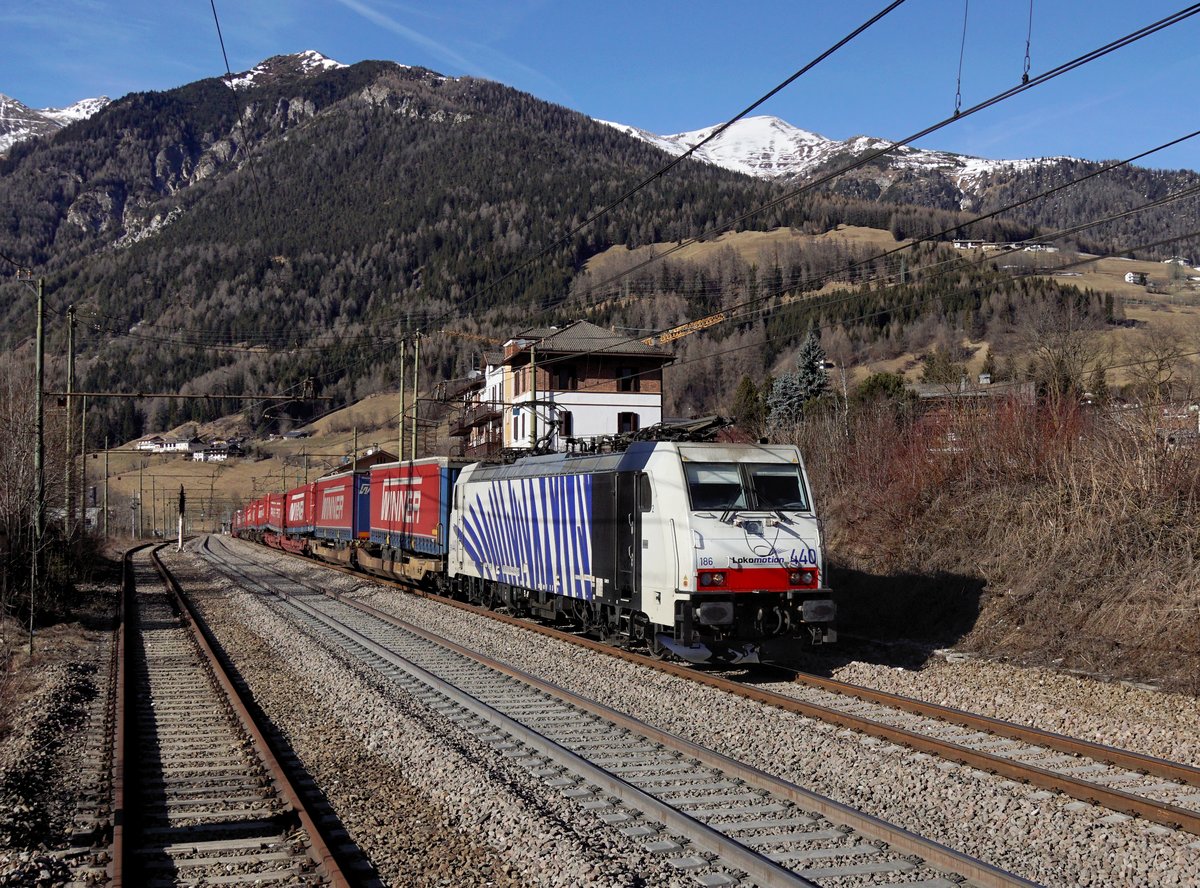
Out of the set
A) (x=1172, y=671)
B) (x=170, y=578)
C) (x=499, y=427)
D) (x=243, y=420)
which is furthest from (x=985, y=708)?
→ (x=243, y=420)

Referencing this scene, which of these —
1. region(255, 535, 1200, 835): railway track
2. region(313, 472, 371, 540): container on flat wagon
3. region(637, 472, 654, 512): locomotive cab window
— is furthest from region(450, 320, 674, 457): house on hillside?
region(255, 535, 1200, 835): railway track

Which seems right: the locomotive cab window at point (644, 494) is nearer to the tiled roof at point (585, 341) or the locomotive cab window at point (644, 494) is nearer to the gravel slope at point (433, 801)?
the gravel slope at point (433, 801)

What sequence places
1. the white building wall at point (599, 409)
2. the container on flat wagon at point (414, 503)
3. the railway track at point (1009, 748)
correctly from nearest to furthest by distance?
the railway track at point (1009, 748) → the container on flat wagon at point (414, 503) → the white building wall at point (599, 409)

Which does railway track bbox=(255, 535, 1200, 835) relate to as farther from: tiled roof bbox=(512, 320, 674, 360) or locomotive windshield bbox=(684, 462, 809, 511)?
tiled roof bbox=(512, 320, 674, 360)

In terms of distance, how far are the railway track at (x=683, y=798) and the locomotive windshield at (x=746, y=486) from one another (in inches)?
135

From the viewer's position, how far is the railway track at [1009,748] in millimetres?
8211

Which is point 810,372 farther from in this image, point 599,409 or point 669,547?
point 669,547

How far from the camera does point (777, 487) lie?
15445mm

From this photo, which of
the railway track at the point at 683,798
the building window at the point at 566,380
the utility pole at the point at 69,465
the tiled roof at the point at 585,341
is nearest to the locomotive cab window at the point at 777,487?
the railway track at the point at 683,798

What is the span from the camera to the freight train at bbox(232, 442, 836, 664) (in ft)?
47.1

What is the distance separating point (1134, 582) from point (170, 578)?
31.8 meters

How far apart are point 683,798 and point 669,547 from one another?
6333mm

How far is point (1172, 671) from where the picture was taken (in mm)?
13469

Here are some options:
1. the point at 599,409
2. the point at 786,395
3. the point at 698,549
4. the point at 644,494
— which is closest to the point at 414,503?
the point at 644,494
